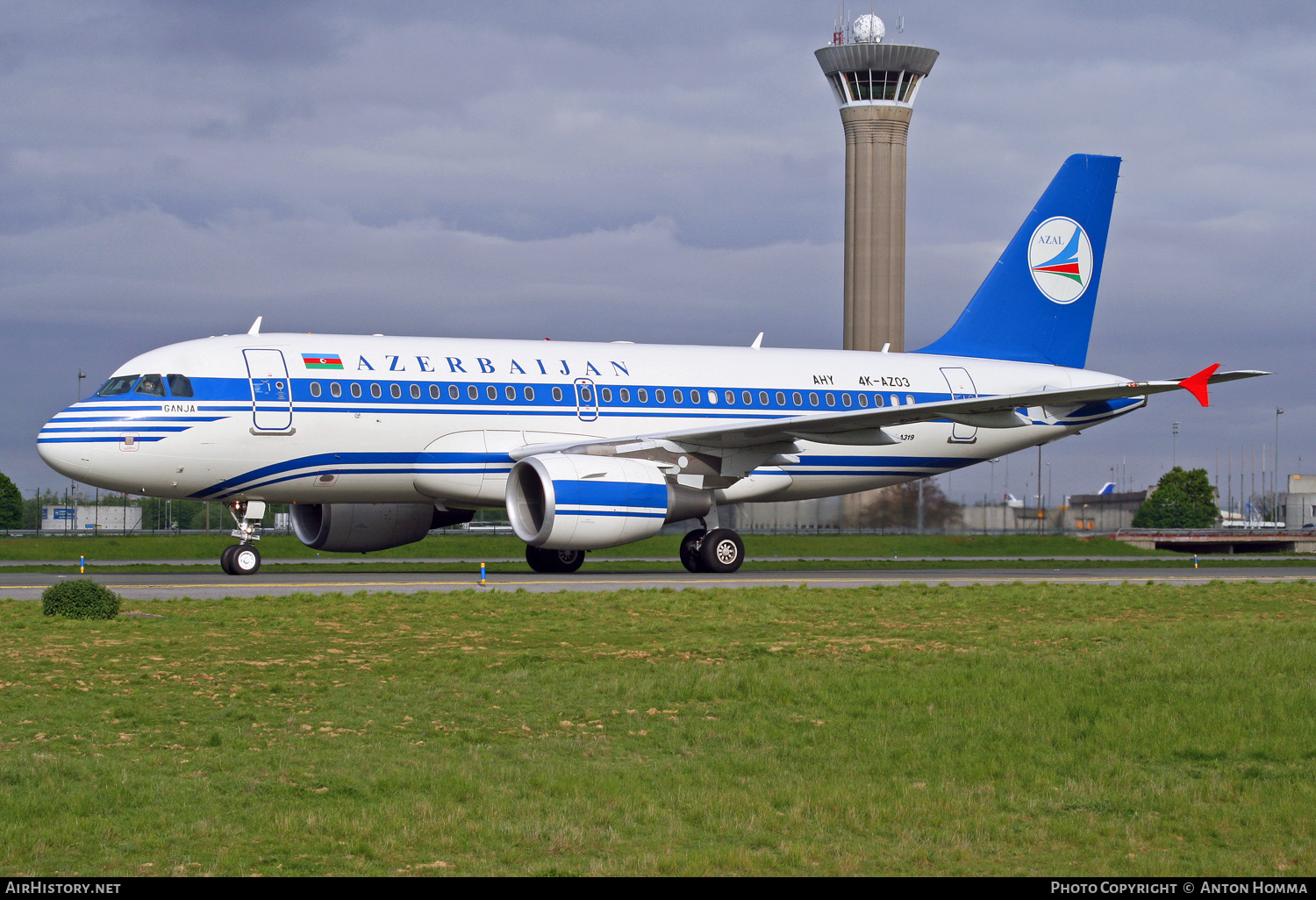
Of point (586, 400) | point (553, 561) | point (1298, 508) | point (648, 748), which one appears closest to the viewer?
point (648, 748)

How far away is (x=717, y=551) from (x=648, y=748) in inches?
684

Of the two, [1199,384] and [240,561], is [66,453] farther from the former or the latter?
[1199,384]

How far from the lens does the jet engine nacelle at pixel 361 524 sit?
2588cm

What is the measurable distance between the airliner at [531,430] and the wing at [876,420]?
51 millimetres

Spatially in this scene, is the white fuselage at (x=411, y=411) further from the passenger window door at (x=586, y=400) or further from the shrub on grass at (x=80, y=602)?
the shrub on grass at (x=80, y=602)

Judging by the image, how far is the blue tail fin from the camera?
31.2 meters

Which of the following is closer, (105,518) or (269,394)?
(269,394)

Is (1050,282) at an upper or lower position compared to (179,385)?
upper

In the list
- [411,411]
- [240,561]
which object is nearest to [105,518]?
[240,561]

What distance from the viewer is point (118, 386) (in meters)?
22.8

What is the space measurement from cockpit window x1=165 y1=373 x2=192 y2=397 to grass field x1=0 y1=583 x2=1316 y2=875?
8.47 m

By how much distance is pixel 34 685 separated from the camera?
1037cm

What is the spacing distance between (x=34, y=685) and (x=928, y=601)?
11.7m

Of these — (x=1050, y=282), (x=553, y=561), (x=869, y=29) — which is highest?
(x=869, y=29)
